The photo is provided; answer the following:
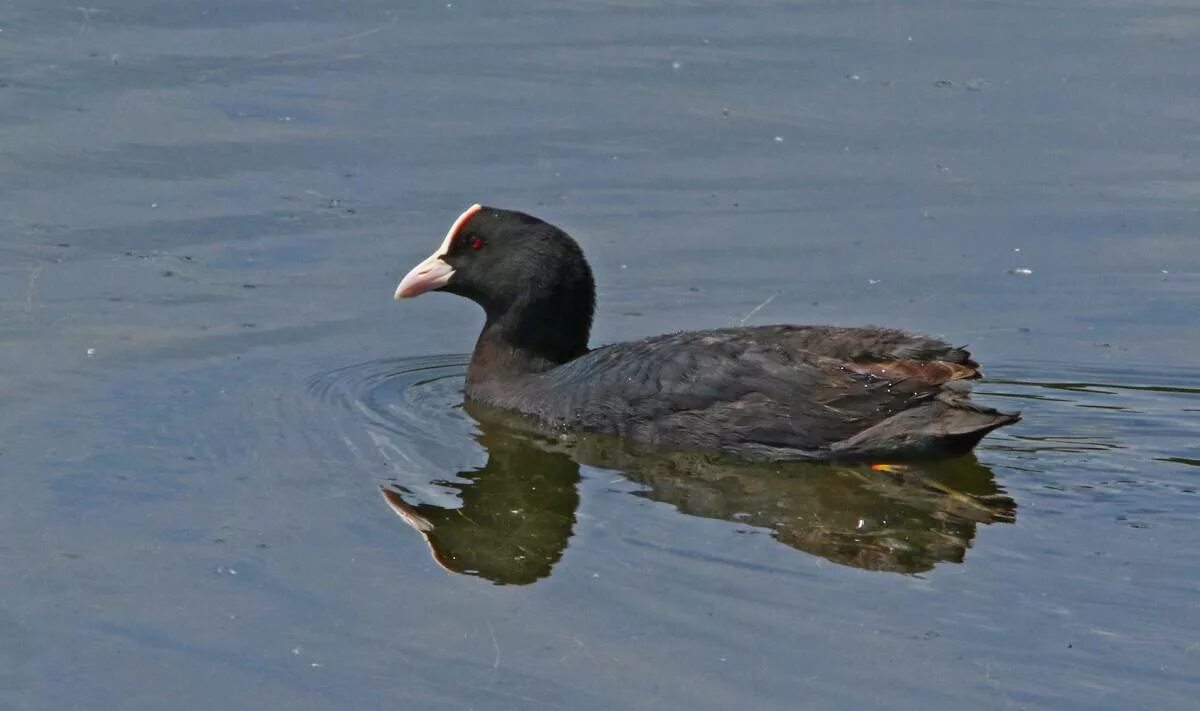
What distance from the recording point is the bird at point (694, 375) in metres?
8.78

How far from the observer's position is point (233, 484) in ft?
28.2

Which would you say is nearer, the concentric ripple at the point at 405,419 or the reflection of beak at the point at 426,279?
the concentric ripple at the point at 405,419

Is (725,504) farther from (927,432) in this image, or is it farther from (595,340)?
A: (595,340)

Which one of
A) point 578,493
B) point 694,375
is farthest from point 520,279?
point 578,493

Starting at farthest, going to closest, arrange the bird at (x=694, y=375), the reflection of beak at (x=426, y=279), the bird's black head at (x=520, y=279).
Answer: the reflection of beak at (x=426, y=279) → the bird's black head at (x=520, y=279) → the bird at (x=694, y=375)

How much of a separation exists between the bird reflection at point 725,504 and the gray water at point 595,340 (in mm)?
27

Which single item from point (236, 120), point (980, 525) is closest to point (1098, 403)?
point (980, 525)

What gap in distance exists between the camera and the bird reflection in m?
7.98

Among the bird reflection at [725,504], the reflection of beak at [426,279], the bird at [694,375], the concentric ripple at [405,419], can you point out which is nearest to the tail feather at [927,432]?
the bird at [694,375]

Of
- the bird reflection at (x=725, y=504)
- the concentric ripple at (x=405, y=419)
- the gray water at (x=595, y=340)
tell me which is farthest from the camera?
the concentric ripple at (x=405, y=419)

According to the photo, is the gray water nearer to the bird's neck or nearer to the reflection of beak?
the bird's neck

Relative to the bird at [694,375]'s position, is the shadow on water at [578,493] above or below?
below

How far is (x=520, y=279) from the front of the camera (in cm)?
1005

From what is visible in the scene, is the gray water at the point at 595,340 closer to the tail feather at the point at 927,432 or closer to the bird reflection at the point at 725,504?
the bird reflection at the point at 725,504
